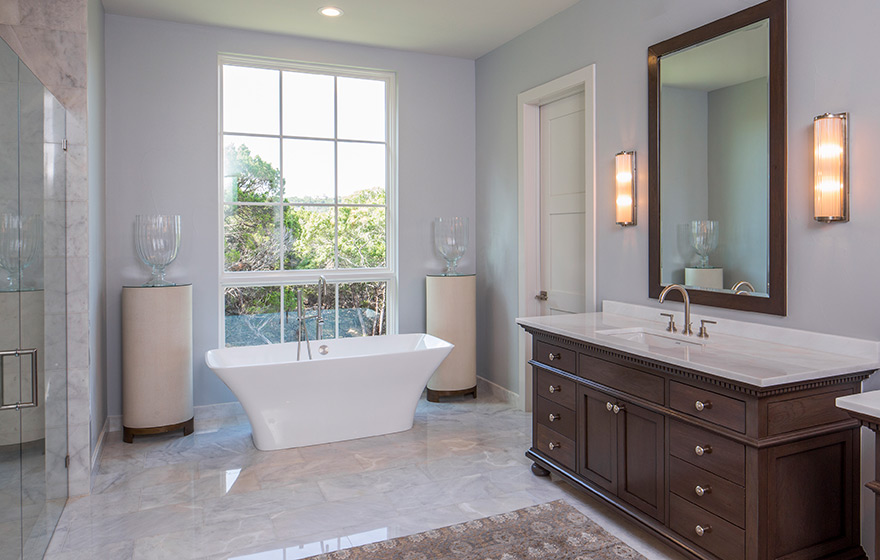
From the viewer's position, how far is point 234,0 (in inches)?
144

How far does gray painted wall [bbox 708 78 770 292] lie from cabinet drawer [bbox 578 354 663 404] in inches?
25.9

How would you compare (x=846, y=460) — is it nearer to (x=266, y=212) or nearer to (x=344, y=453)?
(x=344, y=453)

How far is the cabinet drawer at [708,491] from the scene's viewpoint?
2.00 metres

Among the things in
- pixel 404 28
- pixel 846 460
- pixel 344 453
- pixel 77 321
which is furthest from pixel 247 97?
pixel 846 460

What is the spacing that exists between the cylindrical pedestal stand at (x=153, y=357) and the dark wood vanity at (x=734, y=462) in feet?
8.86

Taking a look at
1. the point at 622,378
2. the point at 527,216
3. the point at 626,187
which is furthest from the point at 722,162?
the point at 527,216

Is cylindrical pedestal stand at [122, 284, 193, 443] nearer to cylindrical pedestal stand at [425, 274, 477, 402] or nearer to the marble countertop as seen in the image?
cylindrical pedestal stand at [425, 274, 477, 402]

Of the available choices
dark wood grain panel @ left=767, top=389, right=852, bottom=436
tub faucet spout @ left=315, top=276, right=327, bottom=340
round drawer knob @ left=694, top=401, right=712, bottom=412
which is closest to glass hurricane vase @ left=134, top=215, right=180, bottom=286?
tub faucet spout @ left=315, top=276, right=327, bottom=340

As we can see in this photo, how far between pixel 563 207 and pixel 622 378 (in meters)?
1.79

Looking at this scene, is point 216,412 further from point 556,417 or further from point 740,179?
point 740,179

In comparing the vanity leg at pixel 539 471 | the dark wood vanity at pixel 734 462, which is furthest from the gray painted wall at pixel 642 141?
the vanity leg at pixel 539 471

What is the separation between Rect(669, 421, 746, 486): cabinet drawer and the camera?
6.56 feet

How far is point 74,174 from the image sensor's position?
9.77ft

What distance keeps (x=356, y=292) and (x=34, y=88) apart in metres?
2.72
